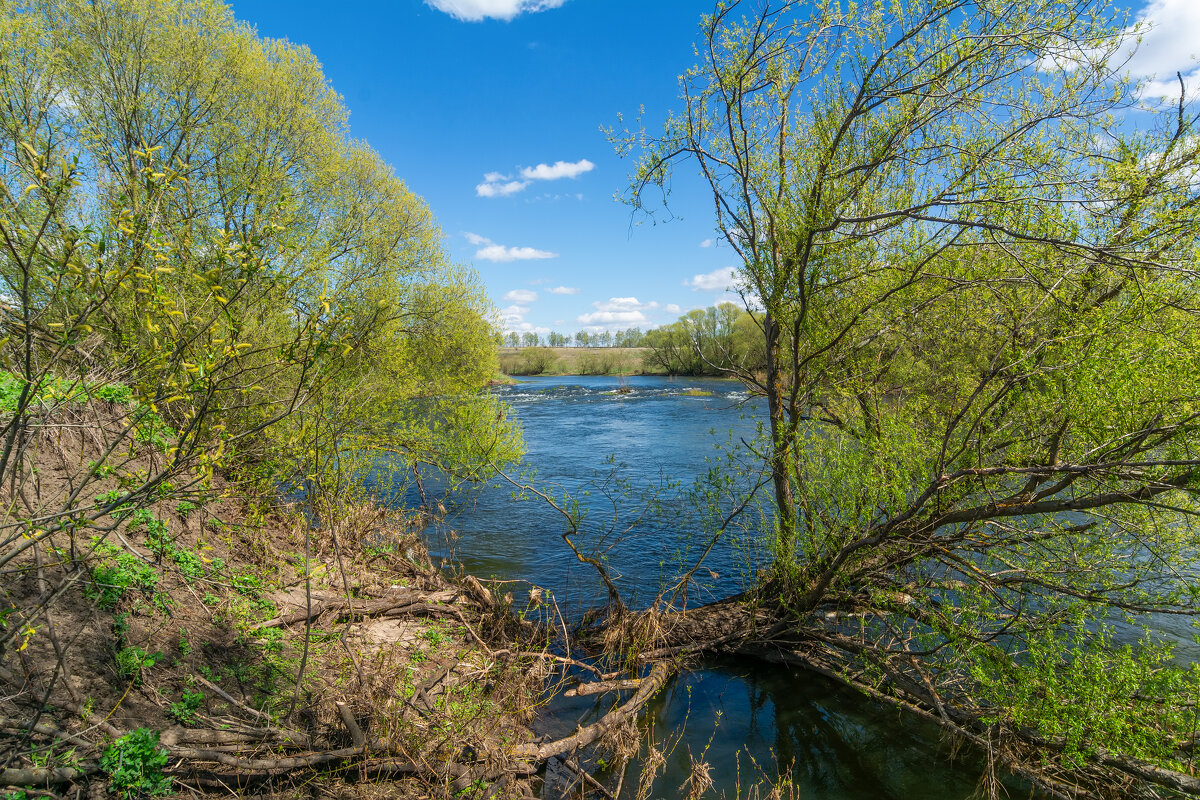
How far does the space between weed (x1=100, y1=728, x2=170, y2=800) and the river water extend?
4.20 metres

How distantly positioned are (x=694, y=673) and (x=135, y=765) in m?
6.74

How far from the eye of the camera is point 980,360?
779 centimetres

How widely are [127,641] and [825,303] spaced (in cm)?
890

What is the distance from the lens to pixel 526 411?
3741cm

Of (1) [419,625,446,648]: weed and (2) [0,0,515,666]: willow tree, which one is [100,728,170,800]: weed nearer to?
(2) [0,0,515,666]: willow tree

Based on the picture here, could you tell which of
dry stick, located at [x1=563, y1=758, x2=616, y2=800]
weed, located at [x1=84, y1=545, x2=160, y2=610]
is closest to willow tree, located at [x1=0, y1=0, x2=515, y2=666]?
weed, located at [x1=84, y1=545, x2=160, y2=610]

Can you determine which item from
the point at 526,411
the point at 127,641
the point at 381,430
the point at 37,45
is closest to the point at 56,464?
the point at 127,641

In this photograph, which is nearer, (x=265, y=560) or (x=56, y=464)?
(x=56, y=464)

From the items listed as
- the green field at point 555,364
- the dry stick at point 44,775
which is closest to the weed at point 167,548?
the dry stick at point 44,775

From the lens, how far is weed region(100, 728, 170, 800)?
14.1 feet

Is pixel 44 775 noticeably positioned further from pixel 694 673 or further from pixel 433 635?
pixel 694 673

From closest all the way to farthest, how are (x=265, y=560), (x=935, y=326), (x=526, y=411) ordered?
1. (x=935, y=326)
2. (x=265, y=560)
3. (x=526, y=411)

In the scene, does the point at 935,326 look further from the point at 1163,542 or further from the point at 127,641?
the point at 127,641

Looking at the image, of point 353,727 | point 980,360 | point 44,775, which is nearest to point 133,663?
point 44,775
